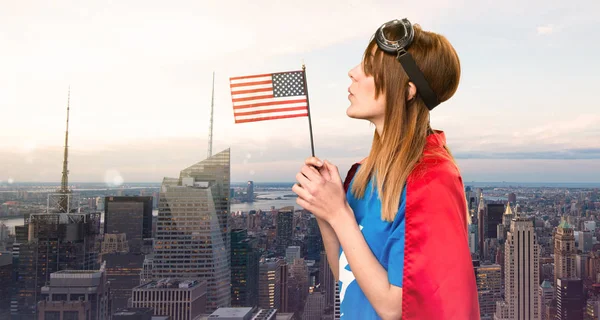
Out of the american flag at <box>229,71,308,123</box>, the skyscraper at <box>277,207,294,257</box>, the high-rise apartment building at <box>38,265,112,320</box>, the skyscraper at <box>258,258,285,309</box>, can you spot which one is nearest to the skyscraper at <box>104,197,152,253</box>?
the high-rise apartment building at <box>38,265,112,320</box>

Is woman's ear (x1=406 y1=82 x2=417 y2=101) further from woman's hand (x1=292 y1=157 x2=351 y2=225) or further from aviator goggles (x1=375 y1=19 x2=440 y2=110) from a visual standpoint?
woman's hand (x1=292 y1=157 x2=351 y2=225)

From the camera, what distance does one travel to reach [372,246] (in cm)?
73

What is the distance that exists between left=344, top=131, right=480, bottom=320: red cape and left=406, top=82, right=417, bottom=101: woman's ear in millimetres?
136

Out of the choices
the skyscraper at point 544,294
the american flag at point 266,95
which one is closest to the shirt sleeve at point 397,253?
the american flag at point 266,95

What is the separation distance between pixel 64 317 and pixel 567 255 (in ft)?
53.9

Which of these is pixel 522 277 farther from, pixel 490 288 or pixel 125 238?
pixel 125 238

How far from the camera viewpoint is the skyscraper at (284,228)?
16150 millimetres

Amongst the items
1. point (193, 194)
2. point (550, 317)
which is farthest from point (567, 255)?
point (193, 194)

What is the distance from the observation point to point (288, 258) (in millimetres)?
16984

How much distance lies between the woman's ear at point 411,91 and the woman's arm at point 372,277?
0.67 ft

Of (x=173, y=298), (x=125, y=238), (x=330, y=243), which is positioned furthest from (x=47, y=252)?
(x=330, y=243)

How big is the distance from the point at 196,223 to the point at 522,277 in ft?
40.0

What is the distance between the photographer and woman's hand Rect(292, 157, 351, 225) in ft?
2.38

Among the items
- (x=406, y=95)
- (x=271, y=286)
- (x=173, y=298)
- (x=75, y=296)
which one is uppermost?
(x=406, y=95)
